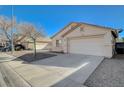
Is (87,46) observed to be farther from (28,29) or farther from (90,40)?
(28,29)

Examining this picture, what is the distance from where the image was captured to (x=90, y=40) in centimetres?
1170

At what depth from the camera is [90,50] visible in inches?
457

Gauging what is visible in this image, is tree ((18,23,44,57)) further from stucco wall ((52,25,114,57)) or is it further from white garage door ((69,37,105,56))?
white garage door ((69,37,105,56))

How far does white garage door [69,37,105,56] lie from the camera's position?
35.5 feet

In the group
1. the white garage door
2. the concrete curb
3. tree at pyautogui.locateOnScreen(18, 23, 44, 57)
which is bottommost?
the concrete curb

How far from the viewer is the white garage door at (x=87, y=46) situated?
35.5 ft

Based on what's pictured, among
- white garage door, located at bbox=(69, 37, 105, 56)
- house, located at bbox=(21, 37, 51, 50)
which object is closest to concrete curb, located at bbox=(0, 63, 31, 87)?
white garage door, located at bbox=(69, 37, 105, 56)
